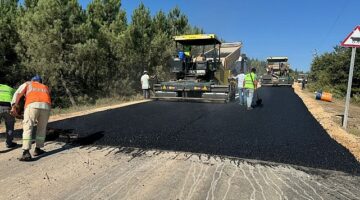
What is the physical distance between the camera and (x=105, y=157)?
5113 millimetres

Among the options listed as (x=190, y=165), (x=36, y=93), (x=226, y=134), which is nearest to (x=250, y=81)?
(x=226, y=134)

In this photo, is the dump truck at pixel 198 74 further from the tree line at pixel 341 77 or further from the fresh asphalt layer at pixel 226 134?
the tree line at pixel 341 77

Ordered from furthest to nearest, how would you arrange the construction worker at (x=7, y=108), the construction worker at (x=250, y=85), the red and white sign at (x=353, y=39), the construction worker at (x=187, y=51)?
the construction worker at (x=187, y=51), the construction worker at (x=250, y=85), the red and white sign at (x=353, y=39), the construction worker at (x=7, y=108)

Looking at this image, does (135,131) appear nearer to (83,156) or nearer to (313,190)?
(83,156)

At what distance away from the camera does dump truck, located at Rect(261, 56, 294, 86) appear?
2848cm

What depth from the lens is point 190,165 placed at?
4734 millimetres

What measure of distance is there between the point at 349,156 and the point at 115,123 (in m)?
4.83

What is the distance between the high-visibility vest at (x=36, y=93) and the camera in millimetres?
5223

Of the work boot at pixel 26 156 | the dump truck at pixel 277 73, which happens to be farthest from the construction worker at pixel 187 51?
the dump truck at pixel 277 73

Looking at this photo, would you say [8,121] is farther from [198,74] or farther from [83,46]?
[83,46]

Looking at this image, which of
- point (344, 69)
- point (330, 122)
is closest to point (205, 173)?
point (330, 122)

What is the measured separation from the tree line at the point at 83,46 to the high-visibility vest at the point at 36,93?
11.4 m

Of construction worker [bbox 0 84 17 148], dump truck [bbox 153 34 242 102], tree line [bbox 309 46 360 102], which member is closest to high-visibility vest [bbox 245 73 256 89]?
→ dump truck [bbox 153 34 242 102]

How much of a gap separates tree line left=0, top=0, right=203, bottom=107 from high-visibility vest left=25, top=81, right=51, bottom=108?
11410 mm
